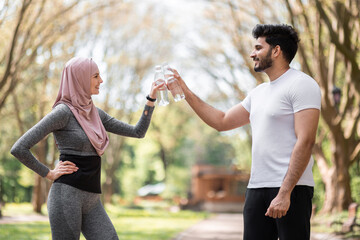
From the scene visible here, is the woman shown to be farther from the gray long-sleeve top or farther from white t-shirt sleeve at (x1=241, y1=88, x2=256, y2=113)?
white t-shirt sleeve at (x1=241, y1=88, x2=256, y2=113)

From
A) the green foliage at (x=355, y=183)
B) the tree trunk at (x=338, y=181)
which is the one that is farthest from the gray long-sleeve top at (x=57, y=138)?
the green foliage at (x=355, y=183)

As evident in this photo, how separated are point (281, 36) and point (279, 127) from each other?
0.65 meters

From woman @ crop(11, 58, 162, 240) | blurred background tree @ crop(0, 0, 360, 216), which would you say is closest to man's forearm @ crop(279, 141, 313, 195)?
woman @ crop(11, 58, 162, 240)

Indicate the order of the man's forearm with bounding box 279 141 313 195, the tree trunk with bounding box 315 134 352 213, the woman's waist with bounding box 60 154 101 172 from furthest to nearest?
the tree trunk with bounding box 315 134 352 213
the woman's waist with bounding box 60 154 101 172
the man's forearm with bounding box 279 141 313 195

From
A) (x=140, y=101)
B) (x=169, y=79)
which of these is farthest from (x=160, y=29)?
(x=169, y=79)

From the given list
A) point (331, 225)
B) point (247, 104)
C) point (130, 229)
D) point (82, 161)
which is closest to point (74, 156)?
point (82, 161)

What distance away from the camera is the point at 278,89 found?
366 centimetres

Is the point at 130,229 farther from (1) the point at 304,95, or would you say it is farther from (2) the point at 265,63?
(1) the point at 304,95

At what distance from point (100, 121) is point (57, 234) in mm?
834

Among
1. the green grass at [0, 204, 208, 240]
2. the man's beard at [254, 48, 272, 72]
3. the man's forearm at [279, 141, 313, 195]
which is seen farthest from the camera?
the green grass at [0, 204, 208, 240]

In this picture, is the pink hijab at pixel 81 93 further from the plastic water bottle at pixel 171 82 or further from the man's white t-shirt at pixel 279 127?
the man's white t-shirt at pixel 279 127

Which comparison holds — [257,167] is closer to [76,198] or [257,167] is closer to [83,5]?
[76,198]

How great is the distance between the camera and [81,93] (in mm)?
3740

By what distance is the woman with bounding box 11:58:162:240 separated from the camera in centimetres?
358
